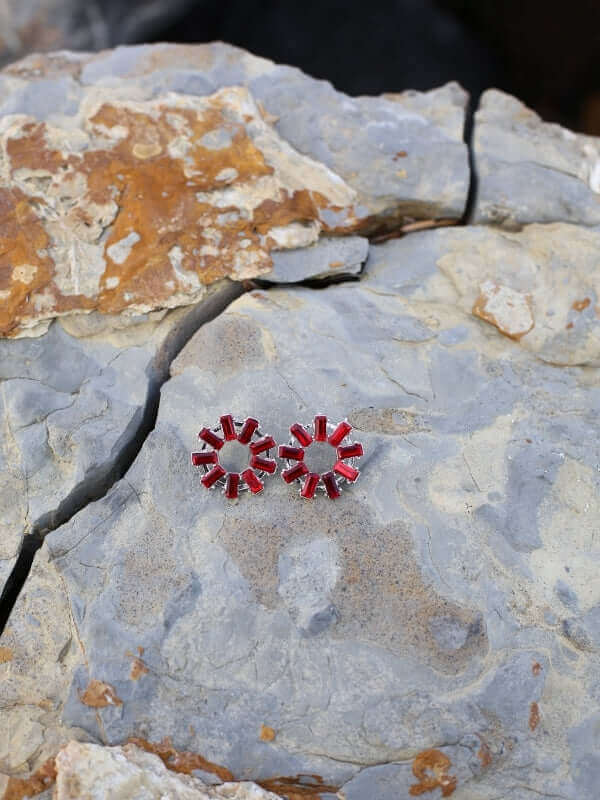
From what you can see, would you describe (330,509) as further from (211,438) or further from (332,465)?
(211,438)

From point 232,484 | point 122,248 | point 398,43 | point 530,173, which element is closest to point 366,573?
point 232,484

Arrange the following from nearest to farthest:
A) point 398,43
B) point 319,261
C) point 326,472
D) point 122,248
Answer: point 326,472 → point 122,248 → point 319,261 → point 398,43

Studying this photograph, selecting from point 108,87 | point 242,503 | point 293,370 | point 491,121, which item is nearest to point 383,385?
point 293,370

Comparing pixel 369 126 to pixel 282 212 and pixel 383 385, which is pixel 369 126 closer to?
Answer: pixel 282 212

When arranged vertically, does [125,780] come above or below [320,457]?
below

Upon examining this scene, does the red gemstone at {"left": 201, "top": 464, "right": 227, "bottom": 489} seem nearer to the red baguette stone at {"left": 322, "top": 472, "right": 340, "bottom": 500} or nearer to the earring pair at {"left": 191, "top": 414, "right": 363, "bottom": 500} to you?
the earring pair at {"left": 191, "top": 414, "right": 363, "bottom": 500}

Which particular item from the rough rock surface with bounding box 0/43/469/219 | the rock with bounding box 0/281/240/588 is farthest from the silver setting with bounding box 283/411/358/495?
the rough rock surface with bounding box 0/43/469/219

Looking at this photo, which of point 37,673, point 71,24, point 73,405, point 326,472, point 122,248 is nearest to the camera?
point 37,673
